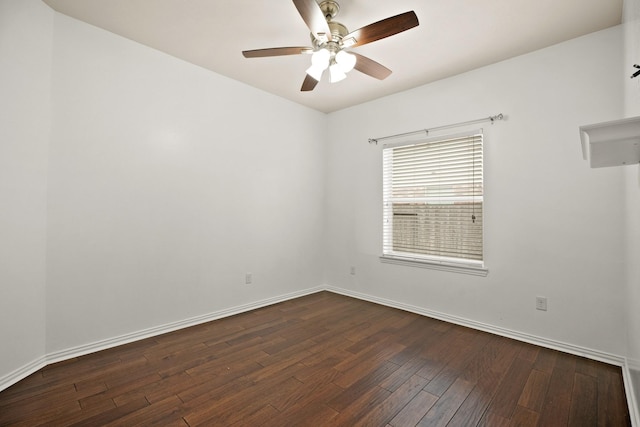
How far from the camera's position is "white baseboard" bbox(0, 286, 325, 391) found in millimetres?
2054

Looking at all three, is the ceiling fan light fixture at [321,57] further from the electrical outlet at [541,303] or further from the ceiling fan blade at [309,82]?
the electrical outlet at [541,303]

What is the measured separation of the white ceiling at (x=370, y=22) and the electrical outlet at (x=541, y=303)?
2.26m

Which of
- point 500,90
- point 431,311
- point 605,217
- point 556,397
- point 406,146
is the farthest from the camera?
point 406,146

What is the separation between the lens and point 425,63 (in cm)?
298

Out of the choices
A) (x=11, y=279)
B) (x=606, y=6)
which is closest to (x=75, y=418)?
(x=11, y=279)

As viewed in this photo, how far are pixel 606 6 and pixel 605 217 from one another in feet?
5.12

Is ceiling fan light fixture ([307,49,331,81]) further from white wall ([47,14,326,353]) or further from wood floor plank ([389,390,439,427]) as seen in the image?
wood floor plank ([389,390,439,427])

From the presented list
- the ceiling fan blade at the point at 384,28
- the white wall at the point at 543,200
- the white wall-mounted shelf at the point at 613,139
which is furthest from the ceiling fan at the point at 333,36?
the white wall at the point at 543,200

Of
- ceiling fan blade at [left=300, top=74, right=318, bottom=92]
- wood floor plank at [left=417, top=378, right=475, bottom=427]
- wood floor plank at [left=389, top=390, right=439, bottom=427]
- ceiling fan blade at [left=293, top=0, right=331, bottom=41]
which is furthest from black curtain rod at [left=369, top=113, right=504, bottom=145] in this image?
wood floor plank at [left=389, top=390, right=439, bottom=427]

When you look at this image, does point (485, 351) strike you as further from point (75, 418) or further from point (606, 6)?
point (75, 418)

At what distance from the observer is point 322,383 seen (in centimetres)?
207

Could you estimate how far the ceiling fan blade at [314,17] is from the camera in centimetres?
168

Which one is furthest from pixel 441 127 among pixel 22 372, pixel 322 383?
pixel 22 372

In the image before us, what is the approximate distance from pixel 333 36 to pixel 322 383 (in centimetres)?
239
